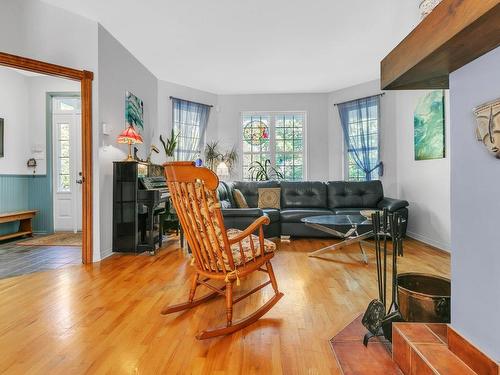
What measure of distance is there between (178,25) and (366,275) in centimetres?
344

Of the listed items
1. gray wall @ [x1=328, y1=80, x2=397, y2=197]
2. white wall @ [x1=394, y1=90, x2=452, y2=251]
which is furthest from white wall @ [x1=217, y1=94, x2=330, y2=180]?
white wall @ [x1=394, y1=90, x2=452, y2=251]

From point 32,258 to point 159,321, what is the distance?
99.3 inches

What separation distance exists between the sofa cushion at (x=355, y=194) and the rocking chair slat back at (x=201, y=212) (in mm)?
3319

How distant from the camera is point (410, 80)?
128 cm

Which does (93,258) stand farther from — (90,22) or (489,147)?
(489,147)

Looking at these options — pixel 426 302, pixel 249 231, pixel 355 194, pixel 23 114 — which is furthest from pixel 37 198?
pixel 426 302

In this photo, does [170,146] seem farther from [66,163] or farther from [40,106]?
[40,106]

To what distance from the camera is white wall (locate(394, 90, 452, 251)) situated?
3.54m

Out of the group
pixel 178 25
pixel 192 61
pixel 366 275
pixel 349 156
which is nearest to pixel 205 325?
pixel 366 275

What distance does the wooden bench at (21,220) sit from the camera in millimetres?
4113

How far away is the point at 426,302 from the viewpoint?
4.67 feet

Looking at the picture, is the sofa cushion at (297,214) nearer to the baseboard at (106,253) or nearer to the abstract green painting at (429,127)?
the abstract green painting at (429,127)

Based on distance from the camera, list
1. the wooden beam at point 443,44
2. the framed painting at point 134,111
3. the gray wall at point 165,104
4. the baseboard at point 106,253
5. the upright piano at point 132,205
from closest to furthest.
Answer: the wooden beam at point 443,44
the baseboard at point 106,253
the upright piano at point 132,205
the framed painting at point 134,111
the gray wall at point 165,104

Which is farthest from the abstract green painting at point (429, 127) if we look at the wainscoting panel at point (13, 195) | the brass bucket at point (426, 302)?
the wainscoting panel at point (13, 195)
